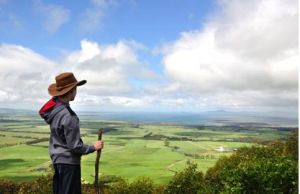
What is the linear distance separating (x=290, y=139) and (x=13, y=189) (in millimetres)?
52851

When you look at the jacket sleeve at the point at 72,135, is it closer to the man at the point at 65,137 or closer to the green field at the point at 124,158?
the man at the point at 65,137

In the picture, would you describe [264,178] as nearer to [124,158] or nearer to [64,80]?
[64,80]

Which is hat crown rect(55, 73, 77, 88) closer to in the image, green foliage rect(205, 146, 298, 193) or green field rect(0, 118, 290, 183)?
green foliage rect(205, 146, 298, 193)

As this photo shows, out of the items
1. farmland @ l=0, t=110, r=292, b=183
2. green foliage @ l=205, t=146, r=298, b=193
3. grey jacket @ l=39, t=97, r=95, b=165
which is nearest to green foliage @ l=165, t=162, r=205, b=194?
green foliage @ l=205, t=146, r=298, b=193

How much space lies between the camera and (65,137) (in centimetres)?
703

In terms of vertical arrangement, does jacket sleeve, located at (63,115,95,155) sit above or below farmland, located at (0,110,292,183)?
above

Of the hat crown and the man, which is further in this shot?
the hat crown

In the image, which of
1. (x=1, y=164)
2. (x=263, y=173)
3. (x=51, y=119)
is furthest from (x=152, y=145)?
(x=51, y=119)

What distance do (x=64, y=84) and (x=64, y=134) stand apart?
892 mm

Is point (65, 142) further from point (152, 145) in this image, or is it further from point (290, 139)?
point (152, 145)

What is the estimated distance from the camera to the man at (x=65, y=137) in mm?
7004

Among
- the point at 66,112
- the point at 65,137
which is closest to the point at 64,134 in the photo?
the point at 65,137

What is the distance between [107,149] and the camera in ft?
570

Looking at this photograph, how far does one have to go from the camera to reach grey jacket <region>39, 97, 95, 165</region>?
6984 millimetres
